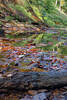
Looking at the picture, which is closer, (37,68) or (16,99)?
(16,99)

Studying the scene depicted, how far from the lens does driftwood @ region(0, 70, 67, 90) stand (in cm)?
215

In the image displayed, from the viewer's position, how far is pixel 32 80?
2.24m

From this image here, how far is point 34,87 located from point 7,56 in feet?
7.01

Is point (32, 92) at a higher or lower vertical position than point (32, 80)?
lower

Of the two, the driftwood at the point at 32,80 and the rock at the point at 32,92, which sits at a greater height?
the driftwood at the point at 32,80

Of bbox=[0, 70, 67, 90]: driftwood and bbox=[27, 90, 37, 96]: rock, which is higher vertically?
bbox=[0, 70, 67, 90]: driftwood

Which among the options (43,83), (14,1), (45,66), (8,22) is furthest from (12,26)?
(43,83)

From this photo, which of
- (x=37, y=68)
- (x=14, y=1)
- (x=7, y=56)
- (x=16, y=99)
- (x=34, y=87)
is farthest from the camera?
Result: (x=14, y=1)

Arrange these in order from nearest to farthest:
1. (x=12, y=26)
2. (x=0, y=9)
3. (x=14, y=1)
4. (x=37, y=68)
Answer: (x=37, y=68)
(x=12, y=26)
(x=0, y=9)
(x=14, y=1)

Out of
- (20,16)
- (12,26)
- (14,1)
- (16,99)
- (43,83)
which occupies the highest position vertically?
(14,1)

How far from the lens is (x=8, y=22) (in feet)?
38.2

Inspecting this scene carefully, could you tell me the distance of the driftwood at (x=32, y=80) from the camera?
215 cm

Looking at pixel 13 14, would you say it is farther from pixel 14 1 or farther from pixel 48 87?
pixel 48 87

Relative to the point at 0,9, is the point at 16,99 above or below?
below
